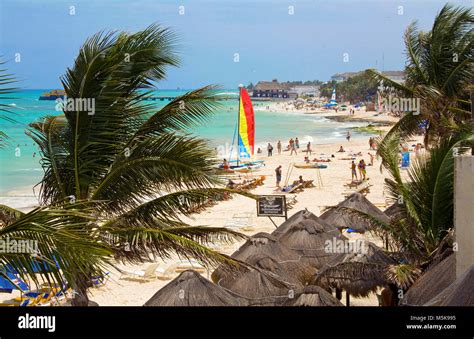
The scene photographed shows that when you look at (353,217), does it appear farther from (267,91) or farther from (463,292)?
(267,91)

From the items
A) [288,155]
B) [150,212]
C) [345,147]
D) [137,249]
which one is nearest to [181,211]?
[150,212]

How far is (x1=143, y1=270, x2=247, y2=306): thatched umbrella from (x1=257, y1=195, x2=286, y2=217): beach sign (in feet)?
15.3

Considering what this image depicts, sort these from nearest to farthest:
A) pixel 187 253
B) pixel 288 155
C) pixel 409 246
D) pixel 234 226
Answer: pixel 187 253
pixel 409 246
pixel 234 226
pixel 288 155

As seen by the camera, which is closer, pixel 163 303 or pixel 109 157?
pixel 109 157

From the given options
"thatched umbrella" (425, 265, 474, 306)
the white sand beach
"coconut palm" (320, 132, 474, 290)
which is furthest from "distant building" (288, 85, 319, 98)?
"thatched umbrella" (425, 265, 474, 306)

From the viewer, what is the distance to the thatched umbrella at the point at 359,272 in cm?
853

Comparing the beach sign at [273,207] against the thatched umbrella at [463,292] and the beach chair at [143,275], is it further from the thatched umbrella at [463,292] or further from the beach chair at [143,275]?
the thatched umbrella at [463,292]

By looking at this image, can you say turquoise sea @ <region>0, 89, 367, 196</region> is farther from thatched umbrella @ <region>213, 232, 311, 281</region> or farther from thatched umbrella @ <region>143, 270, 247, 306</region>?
thatched umbrella @ <region>143, 270, 247, 306</region>

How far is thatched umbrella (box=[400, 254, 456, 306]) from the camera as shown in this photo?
6.81 metres

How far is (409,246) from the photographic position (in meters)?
8.80

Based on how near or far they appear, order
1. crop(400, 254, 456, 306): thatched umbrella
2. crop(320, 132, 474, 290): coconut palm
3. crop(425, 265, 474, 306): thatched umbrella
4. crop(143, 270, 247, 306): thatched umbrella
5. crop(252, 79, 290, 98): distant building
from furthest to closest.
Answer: crop(252, 79, 290, 98): distant building < crop(143, 270, 247, 306): thatched umbrella < crop(320, 132, 474, 290): coconut palm < crop(400, 254, 456, 306): thatched umbrella < crop(425, 265, 474, 306): thatched umbrella

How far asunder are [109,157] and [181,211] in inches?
35.3

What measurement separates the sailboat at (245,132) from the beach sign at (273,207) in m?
18.9
